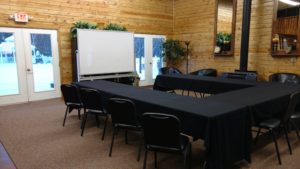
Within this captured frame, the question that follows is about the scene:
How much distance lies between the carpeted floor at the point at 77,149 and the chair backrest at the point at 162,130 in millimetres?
560

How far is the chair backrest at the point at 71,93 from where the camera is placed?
3789mm

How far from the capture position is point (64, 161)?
9.20 feet

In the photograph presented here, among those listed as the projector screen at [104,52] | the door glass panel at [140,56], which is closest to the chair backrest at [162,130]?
the projector screen at [104,52]

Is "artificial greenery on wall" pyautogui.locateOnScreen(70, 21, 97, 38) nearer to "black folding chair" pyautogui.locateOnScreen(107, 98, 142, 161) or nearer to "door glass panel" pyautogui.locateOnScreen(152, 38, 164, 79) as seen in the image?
"door glass panel" pyautogui.locateOnScreen(152, 38, 164, 79)

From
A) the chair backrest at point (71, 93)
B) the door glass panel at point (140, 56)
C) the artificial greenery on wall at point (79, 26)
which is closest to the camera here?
the chair backrest at point (71, 93)

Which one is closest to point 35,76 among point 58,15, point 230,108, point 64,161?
point 58,15

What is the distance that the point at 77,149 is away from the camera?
10.3 feet

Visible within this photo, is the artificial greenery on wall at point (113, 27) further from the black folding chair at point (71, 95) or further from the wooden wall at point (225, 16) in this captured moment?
the black folding chair at point (71, 95)

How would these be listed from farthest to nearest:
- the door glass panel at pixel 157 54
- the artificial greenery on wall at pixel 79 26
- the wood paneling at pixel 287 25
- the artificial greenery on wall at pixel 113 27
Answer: the door glass panel at pixel 157 54 → the artificial greenery on wall at pixel 113 27 → the artificial greenery on wall at pixel 79 26 → the wood paneling at pixel 287 25

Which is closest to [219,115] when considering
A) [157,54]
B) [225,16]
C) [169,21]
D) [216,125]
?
[216,125]

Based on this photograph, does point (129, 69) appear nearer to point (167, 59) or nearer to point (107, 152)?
point (167, 59)

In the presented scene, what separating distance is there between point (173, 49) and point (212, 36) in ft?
4.74

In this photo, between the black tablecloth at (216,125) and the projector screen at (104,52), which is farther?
the projector screen at (104,52)

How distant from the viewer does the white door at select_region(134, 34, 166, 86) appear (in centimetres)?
816
